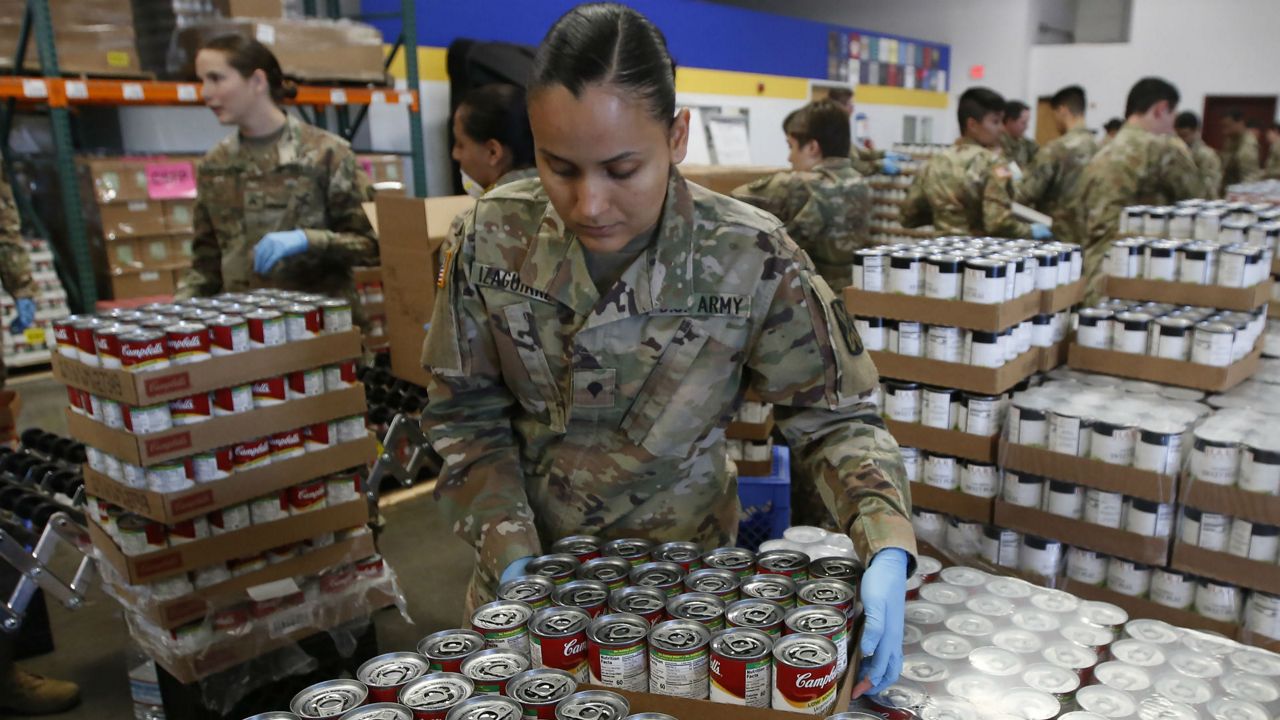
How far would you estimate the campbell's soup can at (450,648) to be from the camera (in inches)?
41.5

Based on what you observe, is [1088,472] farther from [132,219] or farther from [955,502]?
[132,219]

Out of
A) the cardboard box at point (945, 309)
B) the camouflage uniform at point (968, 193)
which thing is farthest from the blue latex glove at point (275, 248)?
the camouflage uniform at point (968, 193)

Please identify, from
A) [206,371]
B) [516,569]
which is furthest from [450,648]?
[206,371]

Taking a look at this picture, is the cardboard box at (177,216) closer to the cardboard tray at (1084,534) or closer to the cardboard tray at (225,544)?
the cardboard tray at (225,544)

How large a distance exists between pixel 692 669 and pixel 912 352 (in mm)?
2050

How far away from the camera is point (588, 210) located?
45.3 inches

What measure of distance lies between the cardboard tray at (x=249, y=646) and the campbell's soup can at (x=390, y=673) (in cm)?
158

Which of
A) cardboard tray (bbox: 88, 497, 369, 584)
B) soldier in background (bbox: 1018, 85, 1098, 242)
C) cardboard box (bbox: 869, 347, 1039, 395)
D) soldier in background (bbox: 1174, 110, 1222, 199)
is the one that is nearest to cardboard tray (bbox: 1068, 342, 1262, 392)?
cardboard box (bbox: 869, 347, 1039, 395)

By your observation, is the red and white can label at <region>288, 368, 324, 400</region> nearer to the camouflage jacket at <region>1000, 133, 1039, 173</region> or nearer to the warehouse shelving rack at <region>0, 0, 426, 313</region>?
the warehouse shelving rack at <region>0, 0, 426, 313</region>

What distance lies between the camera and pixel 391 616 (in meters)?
3.20

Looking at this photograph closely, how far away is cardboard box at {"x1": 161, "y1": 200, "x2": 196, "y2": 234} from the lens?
18.5ft

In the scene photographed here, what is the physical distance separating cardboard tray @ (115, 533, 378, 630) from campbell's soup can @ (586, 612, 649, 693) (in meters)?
1.75

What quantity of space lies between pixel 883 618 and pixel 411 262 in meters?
2.68

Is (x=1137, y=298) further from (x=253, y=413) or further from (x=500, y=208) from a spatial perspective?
(x=253, y=413)
